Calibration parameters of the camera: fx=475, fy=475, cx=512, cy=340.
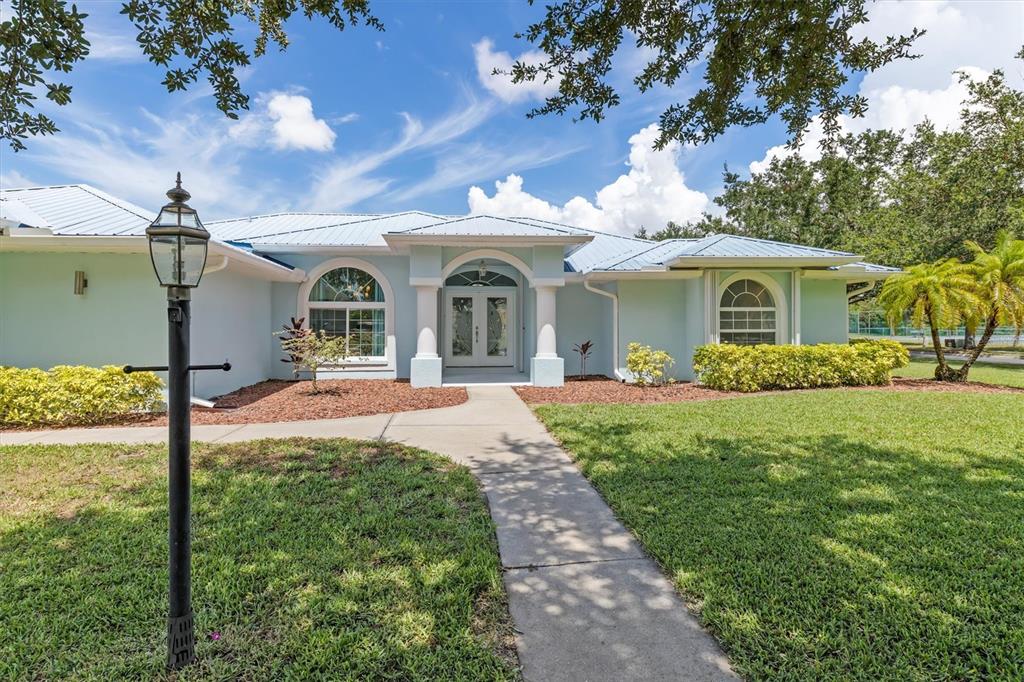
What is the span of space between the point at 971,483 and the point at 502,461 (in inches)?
195

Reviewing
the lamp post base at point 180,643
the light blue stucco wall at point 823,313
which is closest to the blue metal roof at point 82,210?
the lamp post base at point 180,643

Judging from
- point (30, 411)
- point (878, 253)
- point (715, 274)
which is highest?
point (878, 253)

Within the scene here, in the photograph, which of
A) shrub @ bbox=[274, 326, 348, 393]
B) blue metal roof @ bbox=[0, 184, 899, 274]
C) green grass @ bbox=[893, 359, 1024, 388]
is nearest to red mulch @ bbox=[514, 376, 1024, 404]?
green grass @ bbox=[893, 359, 1024, 388]

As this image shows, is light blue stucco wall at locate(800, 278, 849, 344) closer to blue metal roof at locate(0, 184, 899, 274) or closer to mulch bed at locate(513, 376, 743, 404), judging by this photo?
blue metal roof at locate(0, 184, 899, 274)

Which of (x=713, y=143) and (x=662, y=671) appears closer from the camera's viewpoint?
(x=662, y=671)

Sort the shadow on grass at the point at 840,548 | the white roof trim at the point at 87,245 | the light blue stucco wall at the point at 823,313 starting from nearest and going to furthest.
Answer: the shadow on grass at the point at 840,548 < the white roof trim at the point at 87,245 < the light blue stucco wall at the point at 823,313

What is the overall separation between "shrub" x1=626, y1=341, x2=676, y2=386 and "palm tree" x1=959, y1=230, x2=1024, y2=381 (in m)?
7.78

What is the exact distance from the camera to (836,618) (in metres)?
2.69

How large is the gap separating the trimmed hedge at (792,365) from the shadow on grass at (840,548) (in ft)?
17.3

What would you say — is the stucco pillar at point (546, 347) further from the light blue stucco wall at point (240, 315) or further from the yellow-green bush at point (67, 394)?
the yellow-green bush at point (67, 394)

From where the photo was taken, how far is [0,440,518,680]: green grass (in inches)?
95.1

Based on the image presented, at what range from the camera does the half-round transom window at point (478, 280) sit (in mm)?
15547

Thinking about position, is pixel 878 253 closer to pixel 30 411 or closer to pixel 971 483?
pixel 971 483

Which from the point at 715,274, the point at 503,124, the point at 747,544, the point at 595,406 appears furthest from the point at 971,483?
the point at 503,124
